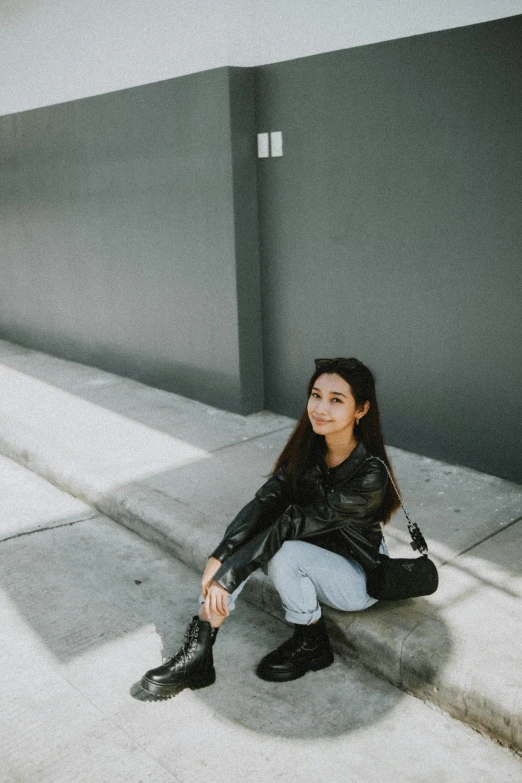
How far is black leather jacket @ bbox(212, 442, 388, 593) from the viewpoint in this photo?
297 cm

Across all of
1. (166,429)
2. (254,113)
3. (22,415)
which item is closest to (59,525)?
(166,429)

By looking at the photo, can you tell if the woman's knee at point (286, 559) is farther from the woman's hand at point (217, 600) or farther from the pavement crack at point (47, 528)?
the pavement crack at point (47, 528)

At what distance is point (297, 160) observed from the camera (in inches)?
213

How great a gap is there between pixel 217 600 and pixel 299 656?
0.47 metres

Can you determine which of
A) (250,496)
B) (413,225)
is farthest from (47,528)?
(413,225)

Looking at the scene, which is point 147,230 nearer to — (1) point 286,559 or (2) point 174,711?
(1) point 286,559

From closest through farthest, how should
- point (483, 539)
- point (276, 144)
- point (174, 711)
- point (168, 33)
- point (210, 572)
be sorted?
1. point (174, 711)
2. point (210, 572)
3. point (483, 539)
4. point (276, 144)
5. point (168, 33)

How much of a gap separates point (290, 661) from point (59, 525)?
2.07 meters

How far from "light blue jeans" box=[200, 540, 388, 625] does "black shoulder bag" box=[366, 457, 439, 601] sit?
8 cm

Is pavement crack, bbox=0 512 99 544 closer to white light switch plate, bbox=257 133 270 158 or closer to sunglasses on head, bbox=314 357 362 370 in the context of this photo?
sunglasses on head, bbox=314 357 362 370

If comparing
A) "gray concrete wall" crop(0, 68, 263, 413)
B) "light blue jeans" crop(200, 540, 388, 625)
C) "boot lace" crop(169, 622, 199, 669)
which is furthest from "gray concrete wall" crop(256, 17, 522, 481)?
"boot lace" crop(169, 622, 199, 669)

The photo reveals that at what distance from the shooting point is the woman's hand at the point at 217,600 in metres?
2.94

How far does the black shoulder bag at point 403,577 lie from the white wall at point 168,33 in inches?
117

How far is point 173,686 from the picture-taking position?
298 centimetres
